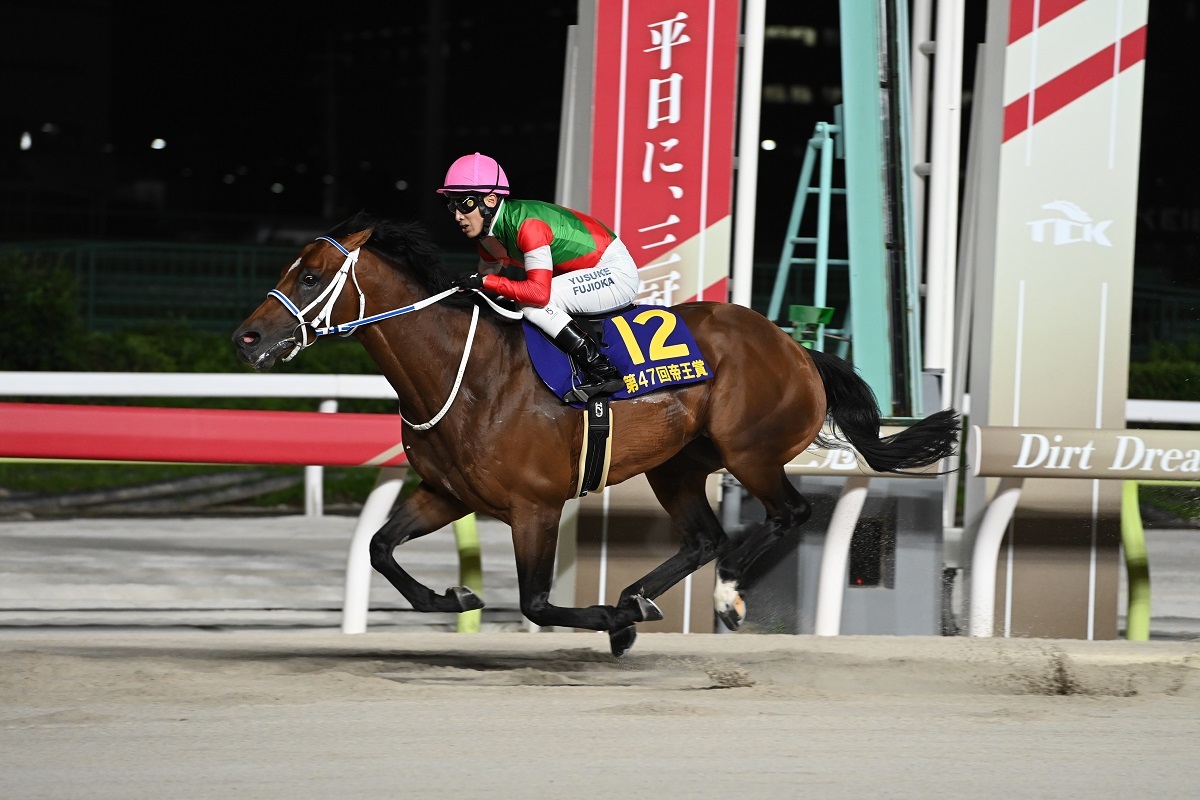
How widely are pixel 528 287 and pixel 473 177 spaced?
0.37 m

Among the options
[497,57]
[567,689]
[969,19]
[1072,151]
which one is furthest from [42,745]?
[497,57]

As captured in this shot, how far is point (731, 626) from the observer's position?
4.75m

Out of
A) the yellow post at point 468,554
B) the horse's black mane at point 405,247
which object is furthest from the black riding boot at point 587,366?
the yellow post at point 468,554

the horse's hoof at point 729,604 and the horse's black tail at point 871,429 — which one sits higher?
the horse's black tail at point 871,429

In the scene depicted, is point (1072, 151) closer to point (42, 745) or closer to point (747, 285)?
point (747, 285)

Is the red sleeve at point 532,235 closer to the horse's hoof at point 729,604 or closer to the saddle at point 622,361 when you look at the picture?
the saddle at point 622,361

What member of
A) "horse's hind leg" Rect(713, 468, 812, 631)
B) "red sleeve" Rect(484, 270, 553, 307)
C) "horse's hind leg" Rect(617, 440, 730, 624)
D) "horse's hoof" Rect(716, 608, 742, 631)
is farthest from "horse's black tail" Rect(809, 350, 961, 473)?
"red sleeve" Rect(484, 270, 553, 307)

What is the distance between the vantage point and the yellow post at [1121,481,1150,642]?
17.5 ft

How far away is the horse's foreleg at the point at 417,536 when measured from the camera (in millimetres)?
4391

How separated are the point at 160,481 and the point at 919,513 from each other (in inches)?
228

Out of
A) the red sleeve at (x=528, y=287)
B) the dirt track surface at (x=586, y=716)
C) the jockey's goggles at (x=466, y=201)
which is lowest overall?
the dirt track surface at (x=586, y=716)

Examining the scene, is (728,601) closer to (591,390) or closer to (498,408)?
(591,390)

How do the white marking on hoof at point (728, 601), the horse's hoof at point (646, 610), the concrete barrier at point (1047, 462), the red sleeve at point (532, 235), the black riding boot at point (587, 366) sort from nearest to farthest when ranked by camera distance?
the red sleeve at point (532, 235) < the black riding boot at point (587, 366) < the horse's hoof at point (646, 610) < the white marking on hoof at point (728, 601) < the concrete barrier at point (1047, 462)

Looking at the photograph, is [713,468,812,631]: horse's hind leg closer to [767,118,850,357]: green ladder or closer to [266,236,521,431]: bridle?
[767,118,850,357]: green ladder
